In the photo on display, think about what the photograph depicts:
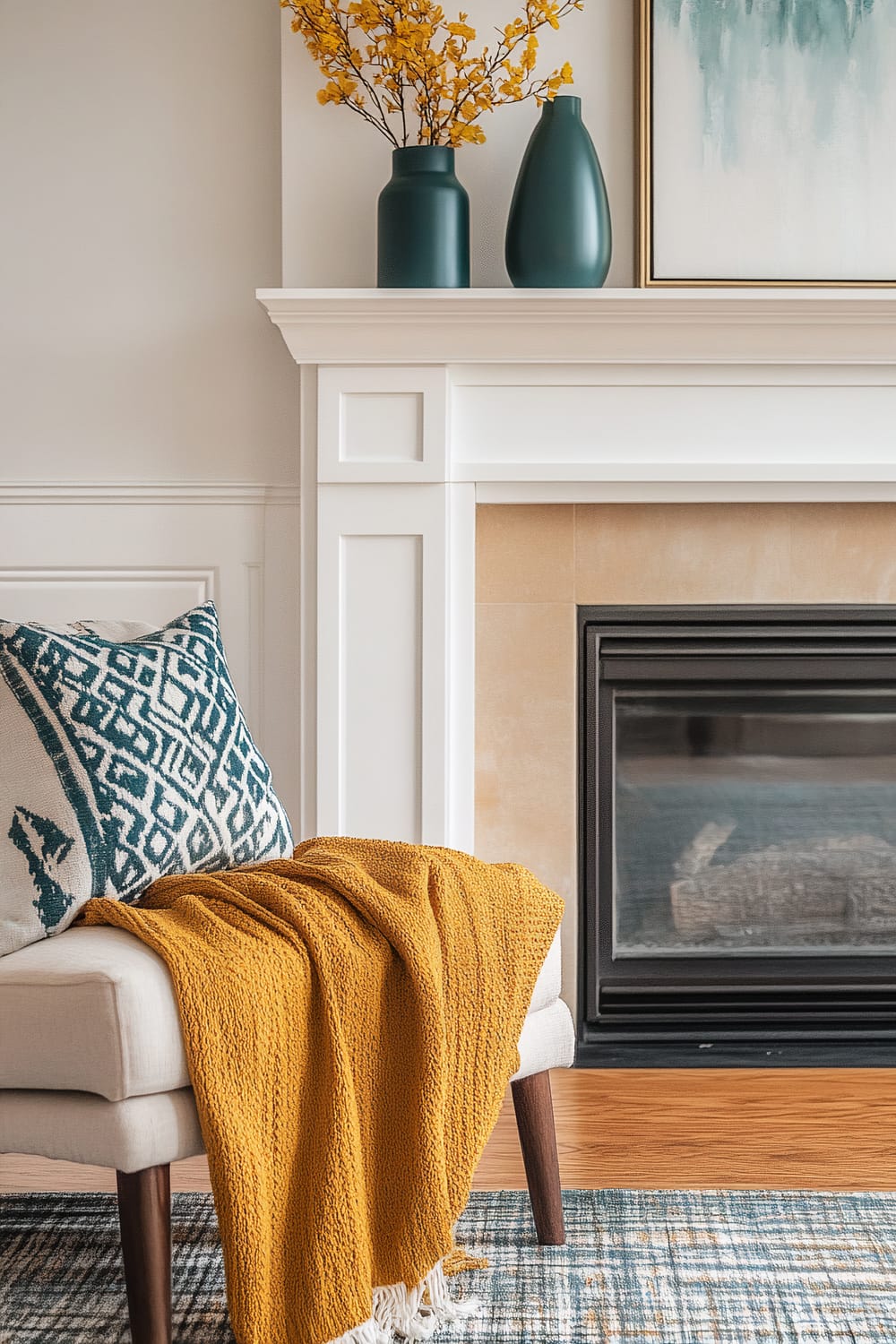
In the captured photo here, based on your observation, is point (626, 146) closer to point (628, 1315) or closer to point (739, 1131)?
point (739, 1131)

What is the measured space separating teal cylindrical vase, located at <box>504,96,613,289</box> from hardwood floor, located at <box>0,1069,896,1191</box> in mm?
1452

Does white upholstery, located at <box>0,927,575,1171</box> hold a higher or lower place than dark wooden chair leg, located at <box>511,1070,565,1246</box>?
higher

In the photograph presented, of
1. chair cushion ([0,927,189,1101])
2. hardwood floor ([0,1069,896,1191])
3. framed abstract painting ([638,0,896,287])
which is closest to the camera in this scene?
chair cushion ([0,927,189,1101])

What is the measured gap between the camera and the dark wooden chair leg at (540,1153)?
1559mm

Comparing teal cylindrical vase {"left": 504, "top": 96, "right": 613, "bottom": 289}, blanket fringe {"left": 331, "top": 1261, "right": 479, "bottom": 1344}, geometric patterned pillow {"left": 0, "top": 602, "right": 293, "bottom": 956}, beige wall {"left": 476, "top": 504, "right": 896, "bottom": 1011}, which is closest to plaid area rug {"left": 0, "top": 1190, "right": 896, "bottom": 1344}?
blanket fringe {"left": 331, "top": 1261, "right": 479, "bottom": 1344}

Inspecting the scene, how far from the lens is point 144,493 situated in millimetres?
2428

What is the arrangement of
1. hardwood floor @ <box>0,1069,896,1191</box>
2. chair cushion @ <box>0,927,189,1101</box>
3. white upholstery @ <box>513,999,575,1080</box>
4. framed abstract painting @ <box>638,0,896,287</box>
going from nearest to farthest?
chair cushion @ <box>0,927,189,1101</box> < white upholstery @ <box>513,999,575,1080</box> < hardwood floor @ <box>0,1069,896,1191</box> < framed abstract painting @ <box>638,0,896,287</box>

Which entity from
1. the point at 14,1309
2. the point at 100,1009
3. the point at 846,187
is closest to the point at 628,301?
the point at 846,187

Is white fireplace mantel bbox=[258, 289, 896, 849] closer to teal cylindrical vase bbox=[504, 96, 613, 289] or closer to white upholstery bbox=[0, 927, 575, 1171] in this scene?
teal cylindrical vase bbox=[504, 96, 613, 289]

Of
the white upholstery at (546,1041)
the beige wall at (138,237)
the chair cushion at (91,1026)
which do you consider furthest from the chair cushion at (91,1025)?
the beige wall at (138,237)

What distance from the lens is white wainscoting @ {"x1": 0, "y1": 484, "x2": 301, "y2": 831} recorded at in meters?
2.44

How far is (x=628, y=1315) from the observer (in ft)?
4.60

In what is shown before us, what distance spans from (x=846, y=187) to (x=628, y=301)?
50 centimetres

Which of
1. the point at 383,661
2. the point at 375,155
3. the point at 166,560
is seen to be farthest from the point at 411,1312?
the point at 375,155
